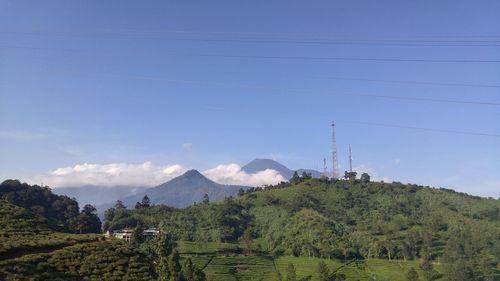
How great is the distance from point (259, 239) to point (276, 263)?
79.6 feet

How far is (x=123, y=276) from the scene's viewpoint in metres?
41.7

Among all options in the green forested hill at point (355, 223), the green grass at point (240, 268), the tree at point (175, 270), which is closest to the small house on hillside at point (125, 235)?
the green forested hill at point (355, 223)

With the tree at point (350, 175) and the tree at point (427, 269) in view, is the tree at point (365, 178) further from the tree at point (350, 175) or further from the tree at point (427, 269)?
the tree at point (427, 269)

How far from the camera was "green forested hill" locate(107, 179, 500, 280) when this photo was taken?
117438 millimetres

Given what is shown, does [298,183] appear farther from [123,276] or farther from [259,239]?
[123,276]

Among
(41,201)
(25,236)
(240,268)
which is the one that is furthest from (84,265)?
(41,201)

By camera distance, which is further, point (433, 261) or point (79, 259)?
point (433, 261)

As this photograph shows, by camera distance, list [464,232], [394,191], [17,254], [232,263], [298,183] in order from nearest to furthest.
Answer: [17,254]
[232,263]
[464,232]
[394,191]
[298,183]

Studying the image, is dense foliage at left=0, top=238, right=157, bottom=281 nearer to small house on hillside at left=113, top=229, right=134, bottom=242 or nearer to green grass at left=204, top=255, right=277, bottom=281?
green grass at left=204, top=255, right=277, bottom=281

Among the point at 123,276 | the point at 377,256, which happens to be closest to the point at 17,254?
the point at 123,276

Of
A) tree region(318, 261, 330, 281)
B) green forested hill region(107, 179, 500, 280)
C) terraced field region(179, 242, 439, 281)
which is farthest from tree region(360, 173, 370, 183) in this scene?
tree region(318, 261, 330, 281)

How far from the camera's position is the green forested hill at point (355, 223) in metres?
117

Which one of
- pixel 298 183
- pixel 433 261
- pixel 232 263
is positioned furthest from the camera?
pixel 298 183

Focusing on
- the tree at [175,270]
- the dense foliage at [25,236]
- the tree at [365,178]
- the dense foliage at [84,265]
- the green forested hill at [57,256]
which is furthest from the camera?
the tree at [365,178]
